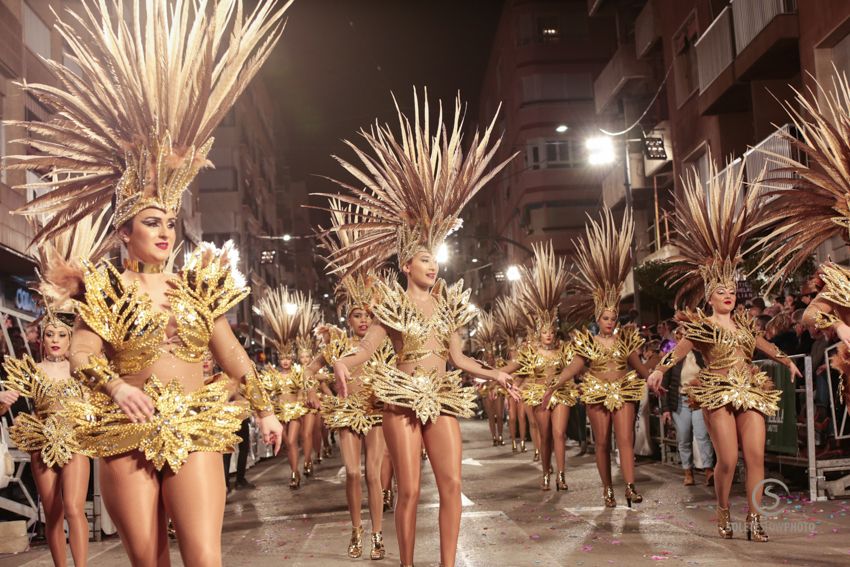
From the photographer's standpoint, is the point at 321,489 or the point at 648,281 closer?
the point at 321,489

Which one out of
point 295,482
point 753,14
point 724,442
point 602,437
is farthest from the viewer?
point 753,14

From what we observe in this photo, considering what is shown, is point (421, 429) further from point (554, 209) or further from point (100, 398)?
point (554, 209)

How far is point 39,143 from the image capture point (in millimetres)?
5293

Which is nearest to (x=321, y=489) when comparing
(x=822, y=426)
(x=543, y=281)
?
→ (x=543, y=281)

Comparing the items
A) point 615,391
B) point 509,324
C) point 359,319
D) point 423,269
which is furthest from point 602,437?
point 509,324

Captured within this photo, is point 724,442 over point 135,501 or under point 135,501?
under

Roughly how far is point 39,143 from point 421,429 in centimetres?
324

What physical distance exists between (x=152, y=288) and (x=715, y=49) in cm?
2031

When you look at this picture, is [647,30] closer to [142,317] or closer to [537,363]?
[537,363]

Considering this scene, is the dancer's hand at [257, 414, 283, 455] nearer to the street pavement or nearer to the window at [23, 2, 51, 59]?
the street pavement

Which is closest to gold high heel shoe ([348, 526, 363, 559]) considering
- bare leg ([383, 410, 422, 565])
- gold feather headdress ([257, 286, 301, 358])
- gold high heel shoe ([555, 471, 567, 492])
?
bare leg ([383, 410, 422, 565])

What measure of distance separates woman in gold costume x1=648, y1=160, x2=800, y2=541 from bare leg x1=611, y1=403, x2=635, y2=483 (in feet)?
6.35

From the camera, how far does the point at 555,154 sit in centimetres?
5553

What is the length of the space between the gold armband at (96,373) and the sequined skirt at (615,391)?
7327 mm
